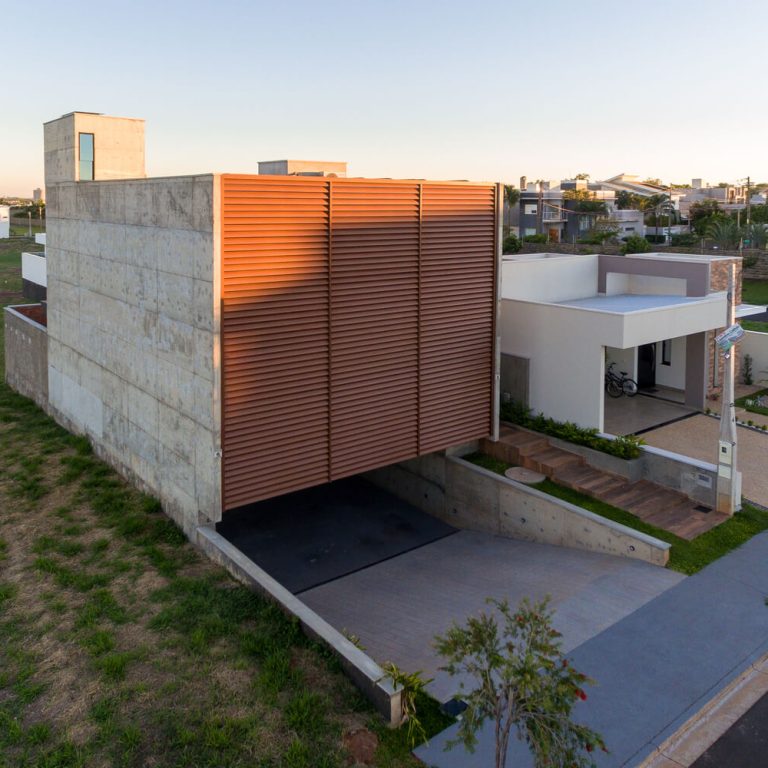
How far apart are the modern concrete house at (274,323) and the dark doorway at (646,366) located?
767 centimetres

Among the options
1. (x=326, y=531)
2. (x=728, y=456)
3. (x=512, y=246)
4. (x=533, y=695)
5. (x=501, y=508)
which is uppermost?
(x=512, y=246)

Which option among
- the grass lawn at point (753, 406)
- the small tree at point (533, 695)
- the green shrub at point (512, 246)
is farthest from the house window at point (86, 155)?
the green shrub at point (512, 246)

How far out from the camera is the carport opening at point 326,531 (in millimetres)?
17094

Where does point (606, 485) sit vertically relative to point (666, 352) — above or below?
below

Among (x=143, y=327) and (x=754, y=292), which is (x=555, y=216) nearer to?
(x=754, y=292)

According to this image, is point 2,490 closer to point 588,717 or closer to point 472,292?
point 472,292

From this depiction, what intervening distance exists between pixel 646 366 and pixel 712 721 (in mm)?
15450

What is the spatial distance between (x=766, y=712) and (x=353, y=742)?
5.39 metres

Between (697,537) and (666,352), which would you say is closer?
(697,537)

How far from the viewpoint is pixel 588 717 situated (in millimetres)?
9750

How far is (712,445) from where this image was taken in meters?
18.7

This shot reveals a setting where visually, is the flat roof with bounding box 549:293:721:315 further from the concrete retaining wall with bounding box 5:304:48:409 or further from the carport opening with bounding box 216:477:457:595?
the concrete retaining wall with bounding box 5:304:48:409

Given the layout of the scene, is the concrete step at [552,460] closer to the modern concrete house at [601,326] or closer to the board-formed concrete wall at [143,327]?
the modern concrete house at [601,326]

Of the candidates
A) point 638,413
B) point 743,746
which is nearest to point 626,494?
point 638,413
